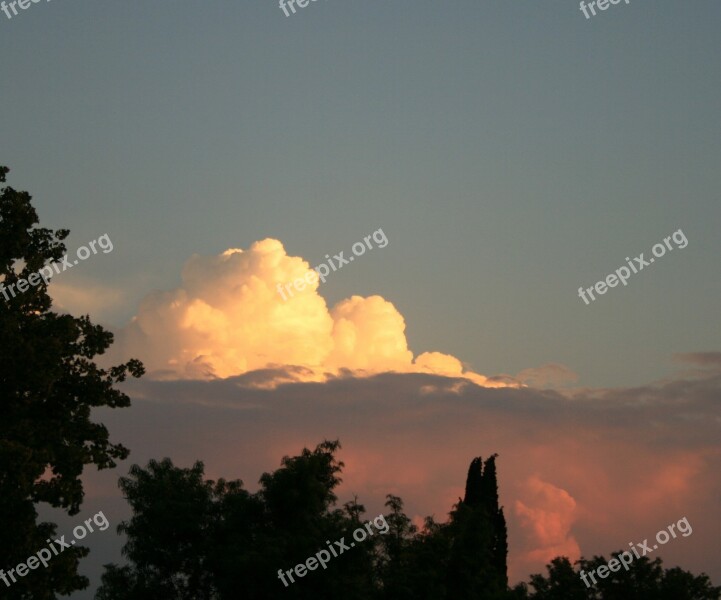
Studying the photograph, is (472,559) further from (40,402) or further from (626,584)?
(40,402)

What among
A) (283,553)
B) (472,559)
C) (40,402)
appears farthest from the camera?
(472,559)

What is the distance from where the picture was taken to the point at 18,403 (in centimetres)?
3172

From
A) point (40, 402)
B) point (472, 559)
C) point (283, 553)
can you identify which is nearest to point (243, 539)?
point (283, 553)

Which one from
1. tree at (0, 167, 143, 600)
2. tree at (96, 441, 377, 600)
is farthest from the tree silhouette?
tree at (0, 167, 143, 600)

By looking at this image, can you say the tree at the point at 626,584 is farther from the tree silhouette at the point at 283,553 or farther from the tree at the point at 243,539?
the tree at the point at 243,539

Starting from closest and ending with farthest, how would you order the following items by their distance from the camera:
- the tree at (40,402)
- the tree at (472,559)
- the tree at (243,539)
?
the tree at (40,402) < the tree at (243,539) < the tree at (472,559)

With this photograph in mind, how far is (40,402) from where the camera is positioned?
32.3 meters

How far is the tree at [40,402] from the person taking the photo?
3033 cm

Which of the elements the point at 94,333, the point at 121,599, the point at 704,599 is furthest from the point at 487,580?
the point at 94,333

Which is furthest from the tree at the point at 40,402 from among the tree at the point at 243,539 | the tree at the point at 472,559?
the tree at the point at 472,559

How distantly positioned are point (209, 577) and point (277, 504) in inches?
184

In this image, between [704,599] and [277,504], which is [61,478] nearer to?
[277,504]

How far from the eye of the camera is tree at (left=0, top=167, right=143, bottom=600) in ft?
99.5

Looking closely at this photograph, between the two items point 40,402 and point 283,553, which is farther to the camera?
point 283,553
